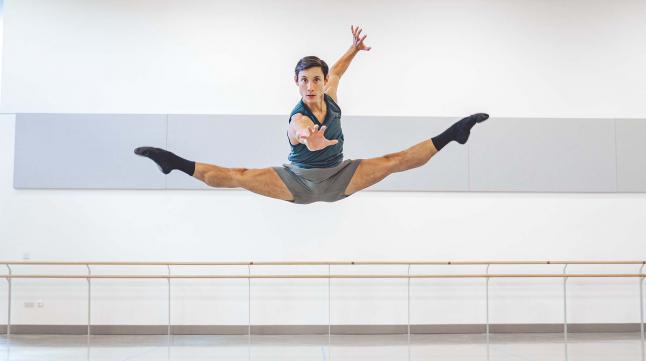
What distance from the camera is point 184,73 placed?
836 centimetres

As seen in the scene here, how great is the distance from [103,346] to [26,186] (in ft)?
8.39

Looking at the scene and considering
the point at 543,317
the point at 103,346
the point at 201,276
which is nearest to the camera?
the point at 103,346

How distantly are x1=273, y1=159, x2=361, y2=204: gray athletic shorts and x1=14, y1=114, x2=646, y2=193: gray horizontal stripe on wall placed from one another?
393cm

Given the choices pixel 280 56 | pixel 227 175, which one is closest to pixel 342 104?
pixel 280 56

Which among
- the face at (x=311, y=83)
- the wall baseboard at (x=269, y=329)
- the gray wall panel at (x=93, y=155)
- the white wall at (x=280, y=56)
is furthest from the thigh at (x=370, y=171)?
the gray wall panel at (x=93, y=155)

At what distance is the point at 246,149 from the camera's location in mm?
8281

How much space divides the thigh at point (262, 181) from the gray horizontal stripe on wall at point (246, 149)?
395cm

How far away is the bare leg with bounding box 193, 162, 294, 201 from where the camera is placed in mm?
4078

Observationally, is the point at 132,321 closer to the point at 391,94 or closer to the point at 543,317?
the point at 391,94

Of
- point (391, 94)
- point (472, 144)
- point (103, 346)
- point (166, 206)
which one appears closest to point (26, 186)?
point (166, 206)

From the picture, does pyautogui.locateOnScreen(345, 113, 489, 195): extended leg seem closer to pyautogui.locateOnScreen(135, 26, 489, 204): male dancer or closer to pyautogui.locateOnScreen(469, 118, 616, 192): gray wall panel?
pyautogui.locateOnScreen(135, 26, 489, 204): male dancer

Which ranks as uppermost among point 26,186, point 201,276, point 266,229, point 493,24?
point 493,24

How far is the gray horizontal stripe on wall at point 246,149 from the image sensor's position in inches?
326

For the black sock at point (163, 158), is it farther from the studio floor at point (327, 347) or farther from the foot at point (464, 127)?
the studio floor at point (327, 347)
